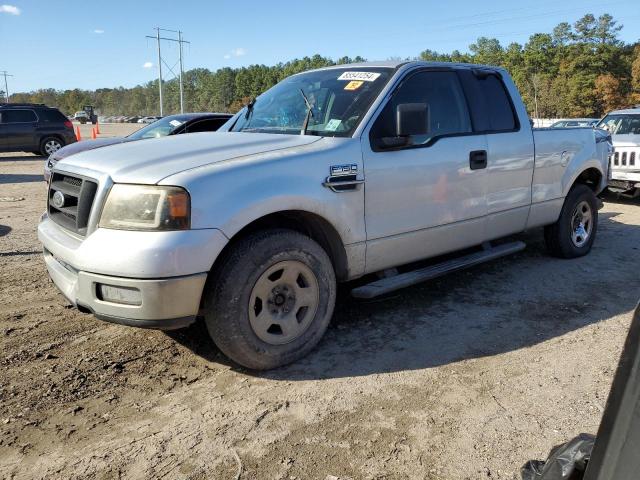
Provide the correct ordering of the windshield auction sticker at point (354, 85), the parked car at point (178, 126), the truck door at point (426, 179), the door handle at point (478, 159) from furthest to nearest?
the parked car at point (178, 126) → the door handle at point (478, 159) → the windshield auction sticker at point (354, 85) → the truck door at point (426, 179)

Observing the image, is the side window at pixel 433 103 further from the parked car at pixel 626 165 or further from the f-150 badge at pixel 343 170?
the parked car at pixel 626 165

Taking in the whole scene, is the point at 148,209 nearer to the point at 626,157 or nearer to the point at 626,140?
the point at 626,157

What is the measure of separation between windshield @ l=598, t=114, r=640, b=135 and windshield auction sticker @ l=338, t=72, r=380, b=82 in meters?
8.17

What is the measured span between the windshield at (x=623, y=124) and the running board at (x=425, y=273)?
7.05 metres

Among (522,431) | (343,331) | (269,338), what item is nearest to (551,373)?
(522,431)

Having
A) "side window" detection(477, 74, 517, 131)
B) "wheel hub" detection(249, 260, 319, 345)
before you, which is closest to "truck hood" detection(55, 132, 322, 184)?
"wheel hub" detection(249, 260, 319, 345)

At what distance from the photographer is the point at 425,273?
13.4 feet

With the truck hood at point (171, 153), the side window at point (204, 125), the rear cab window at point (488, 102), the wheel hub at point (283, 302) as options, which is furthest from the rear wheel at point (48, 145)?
the wheel hub at point (283, 302)

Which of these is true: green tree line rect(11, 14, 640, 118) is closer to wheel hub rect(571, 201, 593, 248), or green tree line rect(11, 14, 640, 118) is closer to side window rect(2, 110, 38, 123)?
side window rect(2, 110, 38, 123)

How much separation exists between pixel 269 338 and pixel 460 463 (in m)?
1.31

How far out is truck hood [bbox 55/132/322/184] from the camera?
3.00 meters

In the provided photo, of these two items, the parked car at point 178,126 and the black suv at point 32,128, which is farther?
the black suv at point 32,128

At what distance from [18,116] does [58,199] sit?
17428 millimetres

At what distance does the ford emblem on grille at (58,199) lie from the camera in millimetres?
3494
